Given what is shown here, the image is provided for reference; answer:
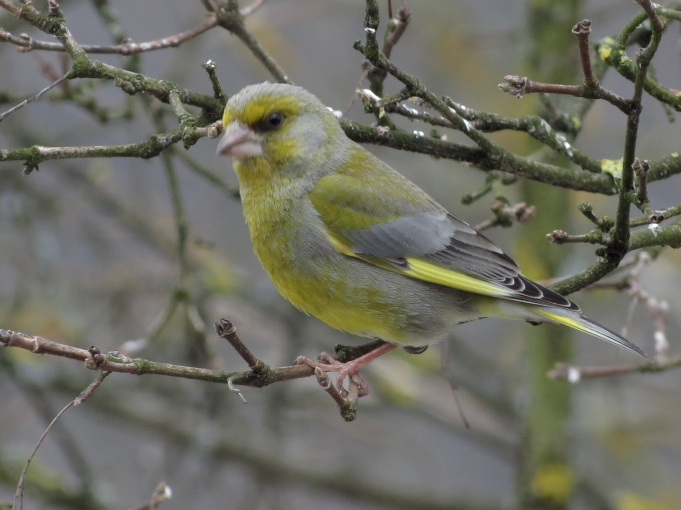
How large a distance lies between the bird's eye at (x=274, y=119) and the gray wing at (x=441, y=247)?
0.61 meters

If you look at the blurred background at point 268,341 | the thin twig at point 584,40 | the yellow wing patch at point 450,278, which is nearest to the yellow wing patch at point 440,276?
the yellow wing patch at point 450,278

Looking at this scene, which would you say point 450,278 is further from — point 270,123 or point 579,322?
point 270,123

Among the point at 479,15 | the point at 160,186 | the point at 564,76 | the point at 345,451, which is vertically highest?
the point at 479,15

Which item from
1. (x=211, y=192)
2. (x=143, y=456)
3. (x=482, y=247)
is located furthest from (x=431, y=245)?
(x=211, y=192)

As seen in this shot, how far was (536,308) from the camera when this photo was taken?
13.0 feet

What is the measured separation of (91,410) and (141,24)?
6306mm

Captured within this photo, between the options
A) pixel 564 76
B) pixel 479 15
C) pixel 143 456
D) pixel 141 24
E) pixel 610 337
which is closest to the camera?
pixel 610 337

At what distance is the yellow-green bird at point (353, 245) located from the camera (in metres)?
3.79

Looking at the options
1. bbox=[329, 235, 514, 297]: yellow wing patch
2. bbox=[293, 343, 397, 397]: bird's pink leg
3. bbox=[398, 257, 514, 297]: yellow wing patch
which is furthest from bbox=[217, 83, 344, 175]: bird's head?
bbox=[293, 343, 397, 397]: bird's pink leg

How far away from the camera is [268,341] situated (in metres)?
7.21

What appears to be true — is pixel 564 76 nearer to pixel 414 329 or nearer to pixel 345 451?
pixel 414 329

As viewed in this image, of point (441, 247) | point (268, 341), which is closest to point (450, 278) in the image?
point (441, 247)

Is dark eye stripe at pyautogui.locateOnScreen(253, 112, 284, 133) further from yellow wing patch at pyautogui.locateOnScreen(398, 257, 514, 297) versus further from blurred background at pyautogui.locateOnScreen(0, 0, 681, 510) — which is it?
yellow wing patch at pyautogui.locateOnScreen(398, 257, 514, 297)

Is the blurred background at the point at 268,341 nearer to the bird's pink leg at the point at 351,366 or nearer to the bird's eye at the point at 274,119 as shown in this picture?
the bird's pink leg at the point at 351,366
